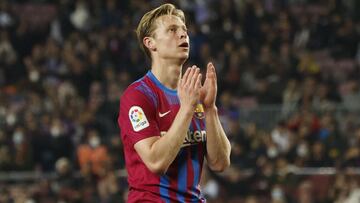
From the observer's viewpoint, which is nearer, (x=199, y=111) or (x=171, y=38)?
(x=171, y=38)

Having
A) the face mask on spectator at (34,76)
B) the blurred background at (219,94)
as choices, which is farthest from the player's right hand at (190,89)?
the face mask on spectator at (34,76)

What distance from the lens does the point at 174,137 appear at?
16.7 ft

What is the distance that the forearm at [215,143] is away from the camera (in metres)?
5.45

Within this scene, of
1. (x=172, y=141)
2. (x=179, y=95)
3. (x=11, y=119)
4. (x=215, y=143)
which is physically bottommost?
(x=11, y=119)

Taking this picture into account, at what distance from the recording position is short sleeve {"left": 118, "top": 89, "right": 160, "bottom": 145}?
528 cm

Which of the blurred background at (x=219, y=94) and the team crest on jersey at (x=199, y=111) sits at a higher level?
the team crest on jersey at (x=199, y=111)

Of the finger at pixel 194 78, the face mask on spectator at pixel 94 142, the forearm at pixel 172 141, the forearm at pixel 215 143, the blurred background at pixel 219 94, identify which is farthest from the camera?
the face mask on spectator at pixel 94 142

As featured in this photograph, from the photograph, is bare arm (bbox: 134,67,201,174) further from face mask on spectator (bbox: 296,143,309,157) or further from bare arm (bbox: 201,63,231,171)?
face mask on spectator (bbox: 296,143,309,157)

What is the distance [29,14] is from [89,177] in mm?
7950

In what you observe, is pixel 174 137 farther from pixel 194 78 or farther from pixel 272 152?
pixel 272 152

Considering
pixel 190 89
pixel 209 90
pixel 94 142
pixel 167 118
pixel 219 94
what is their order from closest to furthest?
pixel 190 89
pixel 167 118
pixel 209 90
pixel 94 142
pixel 219 94

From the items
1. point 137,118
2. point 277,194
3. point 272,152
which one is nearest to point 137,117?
point 137,118

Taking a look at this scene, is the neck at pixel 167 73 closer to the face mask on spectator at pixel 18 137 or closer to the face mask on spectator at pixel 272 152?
the face mask on spectator at pixel 272 152

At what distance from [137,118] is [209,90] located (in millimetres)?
510
